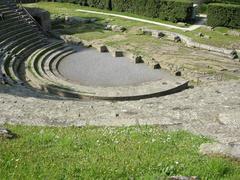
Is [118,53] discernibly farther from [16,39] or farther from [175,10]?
[175,10]

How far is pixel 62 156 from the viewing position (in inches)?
357

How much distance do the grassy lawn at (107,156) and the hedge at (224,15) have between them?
28.3m

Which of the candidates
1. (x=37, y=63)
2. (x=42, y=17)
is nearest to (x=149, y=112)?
(x=37, y=63)

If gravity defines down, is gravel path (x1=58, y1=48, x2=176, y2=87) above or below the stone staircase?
below

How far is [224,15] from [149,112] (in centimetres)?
2471

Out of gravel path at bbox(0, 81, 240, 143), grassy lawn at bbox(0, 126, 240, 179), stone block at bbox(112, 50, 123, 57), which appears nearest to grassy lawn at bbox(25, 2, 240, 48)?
stone block at bbox(112, 50, 123, 57)

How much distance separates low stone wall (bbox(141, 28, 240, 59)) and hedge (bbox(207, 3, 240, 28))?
18.6 ft

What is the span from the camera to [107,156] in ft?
29.8

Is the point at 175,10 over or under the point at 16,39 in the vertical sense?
over

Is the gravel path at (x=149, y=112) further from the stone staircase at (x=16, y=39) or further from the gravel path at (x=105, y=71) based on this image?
the gravel path at (x=105, y=71)

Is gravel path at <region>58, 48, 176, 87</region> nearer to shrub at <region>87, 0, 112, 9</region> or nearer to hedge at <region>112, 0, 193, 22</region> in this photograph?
hedge at <region>112, 0, 193, 22</region>

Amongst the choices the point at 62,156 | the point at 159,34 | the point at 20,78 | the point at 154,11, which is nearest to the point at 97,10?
the point at 154,11

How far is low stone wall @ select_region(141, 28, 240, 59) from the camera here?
2939 centimetres

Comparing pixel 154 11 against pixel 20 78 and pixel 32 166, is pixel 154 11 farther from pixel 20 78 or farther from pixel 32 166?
pixel 32 166
